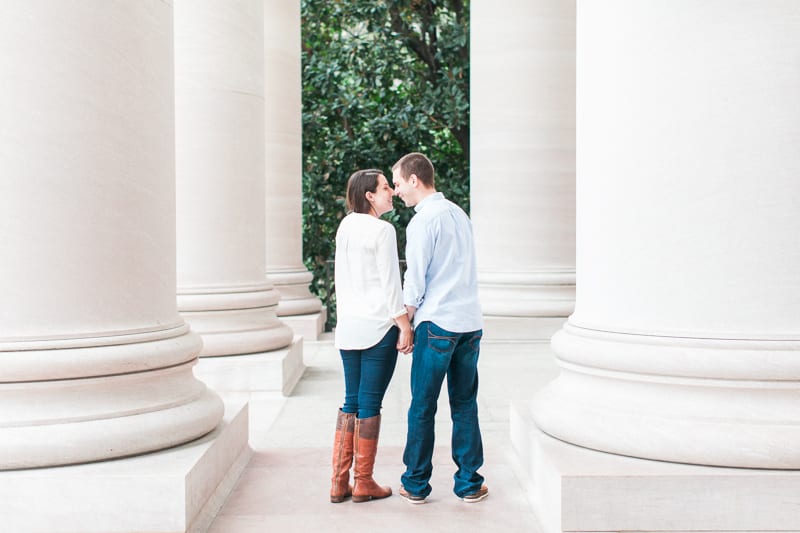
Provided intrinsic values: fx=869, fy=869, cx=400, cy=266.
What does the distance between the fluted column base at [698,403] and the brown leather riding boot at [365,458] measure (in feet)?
16.3

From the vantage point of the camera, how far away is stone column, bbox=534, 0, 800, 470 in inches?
727

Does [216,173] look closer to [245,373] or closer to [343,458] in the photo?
[245,373]

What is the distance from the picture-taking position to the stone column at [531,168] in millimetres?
53031

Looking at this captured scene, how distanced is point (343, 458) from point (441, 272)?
536 centimetres

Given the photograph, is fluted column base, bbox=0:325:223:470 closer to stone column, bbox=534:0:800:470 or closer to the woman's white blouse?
the woman's white blouse

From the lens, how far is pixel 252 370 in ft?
124

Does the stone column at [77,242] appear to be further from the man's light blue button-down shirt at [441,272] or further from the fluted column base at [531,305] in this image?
the fluted column base at [531,305]

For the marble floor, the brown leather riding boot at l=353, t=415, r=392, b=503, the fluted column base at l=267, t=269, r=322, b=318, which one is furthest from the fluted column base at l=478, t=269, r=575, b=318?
the brown leather riding boot at l=353, t=415, r=392, b=503

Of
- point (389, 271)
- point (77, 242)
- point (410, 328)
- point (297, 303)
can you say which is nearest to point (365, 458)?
point (410, 328)

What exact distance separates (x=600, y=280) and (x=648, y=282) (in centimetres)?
143

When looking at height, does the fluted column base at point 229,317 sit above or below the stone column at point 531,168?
below

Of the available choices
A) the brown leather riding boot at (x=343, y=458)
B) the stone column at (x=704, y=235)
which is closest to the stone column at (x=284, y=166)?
the brown leather riding boot at (x=343, y=458)

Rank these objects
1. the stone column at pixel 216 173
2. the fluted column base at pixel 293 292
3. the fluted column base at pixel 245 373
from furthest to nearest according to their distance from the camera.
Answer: the fluted column base at pixel 293 292, the stone column at pixel 216 173, the fluted column base at pixel 245 373

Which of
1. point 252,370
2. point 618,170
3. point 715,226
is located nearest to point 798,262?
point 715,226
